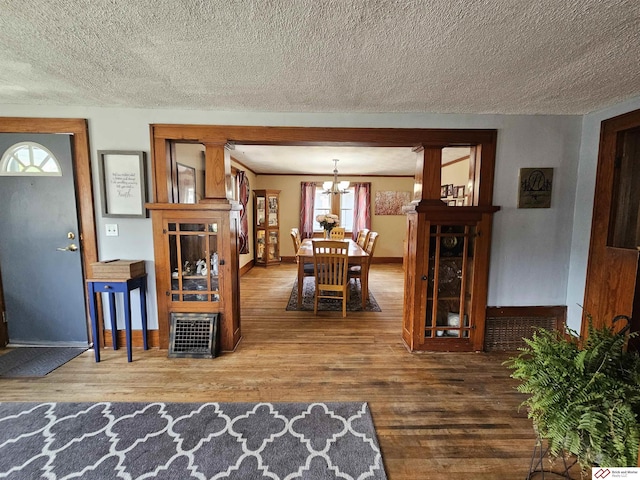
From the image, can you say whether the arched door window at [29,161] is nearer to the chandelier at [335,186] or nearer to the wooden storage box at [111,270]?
the wooden storage box at [111,270]

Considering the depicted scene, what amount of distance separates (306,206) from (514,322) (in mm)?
5041

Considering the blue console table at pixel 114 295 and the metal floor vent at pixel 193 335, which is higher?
the blue console table at pixel 114 295

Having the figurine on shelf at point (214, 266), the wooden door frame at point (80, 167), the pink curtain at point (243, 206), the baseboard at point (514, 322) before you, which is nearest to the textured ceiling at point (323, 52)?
the wooden door frame at point (80, 167)

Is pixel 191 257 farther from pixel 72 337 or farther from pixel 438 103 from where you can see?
pixel 438 103

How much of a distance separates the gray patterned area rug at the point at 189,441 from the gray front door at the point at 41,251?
0.91 meters

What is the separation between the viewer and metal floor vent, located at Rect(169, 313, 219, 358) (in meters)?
2.50

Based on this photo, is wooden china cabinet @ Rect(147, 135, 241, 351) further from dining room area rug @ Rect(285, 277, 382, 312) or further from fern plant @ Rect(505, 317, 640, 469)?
fern plant @ Rect(505, 317, 640, 469)

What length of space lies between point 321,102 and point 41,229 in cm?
270

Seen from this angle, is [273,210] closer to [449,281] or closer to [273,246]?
[273,246]

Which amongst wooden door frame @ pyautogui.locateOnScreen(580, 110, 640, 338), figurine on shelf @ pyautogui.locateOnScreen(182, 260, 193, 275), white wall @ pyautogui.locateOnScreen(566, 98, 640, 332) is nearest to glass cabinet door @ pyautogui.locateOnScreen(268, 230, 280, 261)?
figurine on shelf @ pyautogui.locateOnScreen(182, 260, 193, 275)

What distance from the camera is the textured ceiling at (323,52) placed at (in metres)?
1.20

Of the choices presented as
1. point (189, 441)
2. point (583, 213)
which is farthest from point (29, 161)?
point (583, 213)

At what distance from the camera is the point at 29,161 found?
2471 mm

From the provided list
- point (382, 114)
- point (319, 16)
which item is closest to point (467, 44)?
point (319, 16)
